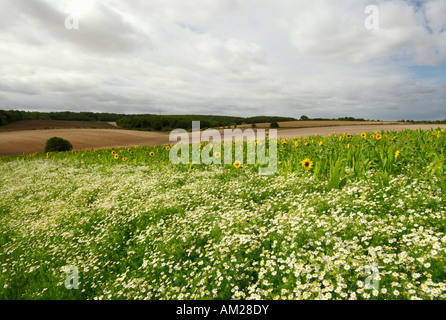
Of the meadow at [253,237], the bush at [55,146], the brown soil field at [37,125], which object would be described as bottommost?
the meadow at [253,237]

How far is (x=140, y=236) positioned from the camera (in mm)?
5941

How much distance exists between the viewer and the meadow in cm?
352

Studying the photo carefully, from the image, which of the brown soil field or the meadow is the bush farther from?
the brown soil field

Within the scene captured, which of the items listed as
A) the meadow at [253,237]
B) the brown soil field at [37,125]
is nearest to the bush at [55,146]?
the meadow at [253,237]

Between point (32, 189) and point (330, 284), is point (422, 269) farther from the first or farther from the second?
point (32, 189)

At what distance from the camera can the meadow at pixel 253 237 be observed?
3.52 m

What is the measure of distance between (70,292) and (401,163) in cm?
895

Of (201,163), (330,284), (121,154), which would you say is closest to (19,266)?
(330,284)

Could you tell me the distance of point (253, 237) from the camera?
4.78m

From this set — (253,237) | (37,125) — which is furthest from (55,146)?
(37,125)

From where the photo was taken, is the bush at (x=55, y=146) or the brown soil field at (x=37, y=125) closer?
the bush at (x=55, y=146)

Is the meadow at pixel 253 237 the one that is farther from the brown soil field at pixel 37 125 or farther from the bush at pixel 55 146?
the brown soil field at pixel 37 125

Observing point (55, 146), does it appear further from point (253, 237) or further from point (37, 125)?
point (37, 125)

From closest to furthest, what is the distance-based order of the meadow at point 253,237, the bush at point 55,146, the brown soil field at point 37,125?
the meadow at point 253,237 < the bush at point 55,146 < the brown soil field at point 37,125
